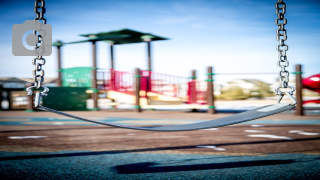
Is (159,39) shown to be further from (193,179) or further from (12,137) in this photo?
(193,179)

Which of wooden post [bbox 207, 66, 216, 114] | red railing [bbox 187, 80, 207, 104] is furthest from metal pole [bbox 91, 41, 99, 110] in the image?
wooden post [bbox 207, 66, 216, 114]

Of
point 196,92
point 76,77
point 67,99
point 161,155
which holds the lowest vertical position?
point 161,155

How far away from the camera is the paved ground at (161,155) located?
8.58 ft

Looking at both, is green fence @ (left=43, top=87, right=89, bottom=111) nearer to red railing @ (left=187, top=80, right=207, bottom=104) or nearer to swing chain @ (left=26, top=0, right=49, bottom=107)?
red railing @ (left=187, top=80, right=207, bottom=104)

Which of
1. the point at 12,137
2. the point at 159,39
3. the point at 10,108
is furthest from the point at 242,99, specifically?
the point at 12,137

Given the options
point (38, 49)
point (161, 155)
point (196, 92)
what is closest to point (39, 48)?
point (38, 49)

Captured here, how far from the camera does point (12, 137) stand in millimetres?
4723

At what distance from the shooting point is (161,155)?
3.38 meters

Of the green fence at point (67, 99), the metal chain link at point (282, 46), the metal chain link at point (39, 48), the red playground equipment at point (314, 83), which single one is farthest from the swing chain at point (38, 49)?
the green fence at point (67, 99)

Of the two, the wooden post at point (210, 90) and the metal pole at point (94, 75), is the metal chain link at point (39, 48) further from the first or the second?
the metal pole at point (94, 75)

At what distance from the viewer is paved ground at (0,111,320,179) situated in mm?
2615

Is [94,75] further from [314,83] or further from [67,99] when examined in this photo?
[314,83]

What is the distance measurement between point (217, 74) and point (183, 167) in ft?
20.9

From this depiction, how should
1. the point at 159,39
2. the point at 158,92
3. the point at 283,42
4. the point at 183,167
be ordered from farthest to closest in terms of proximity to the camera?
1. the point at 159,39
2. the point at 158,92
3. the point at 183,167
4. the point at 283,42
